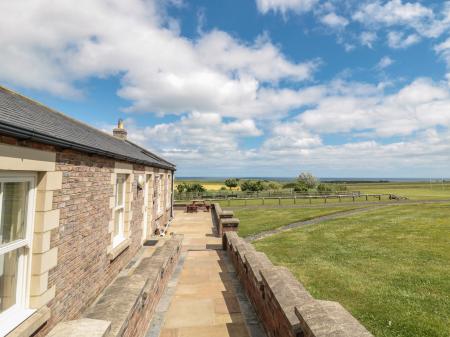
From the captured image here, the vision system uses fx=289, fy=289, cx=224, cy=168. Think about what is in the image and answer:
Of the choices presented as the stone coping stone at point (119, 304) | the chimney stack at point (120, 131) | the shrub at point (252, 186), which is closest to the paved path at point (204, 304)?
the stone coping stone at point (119, 304)

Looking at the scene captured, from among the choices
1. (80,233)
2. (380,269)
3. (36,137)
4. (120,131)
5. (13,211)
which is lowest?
(380,269)

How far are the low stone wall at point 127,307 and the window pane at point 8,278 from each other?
0.96 metres

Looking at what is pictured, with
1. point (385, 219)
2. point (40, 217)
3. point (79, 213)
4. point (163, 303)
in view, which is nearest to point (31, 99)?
point (79, 213)

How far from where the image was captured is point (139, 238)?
10.4 meters

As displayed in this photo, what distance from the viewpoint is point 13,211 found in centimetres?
371

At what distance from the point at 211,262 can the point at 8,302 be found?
20.4 ft

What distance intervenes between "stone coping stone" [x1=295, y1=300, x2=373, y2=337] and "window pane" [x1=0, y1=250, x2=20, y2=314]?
11.7 ft

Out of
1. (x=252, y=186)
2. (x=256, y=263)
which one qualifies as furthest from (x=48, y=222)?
(x=252, y=186)

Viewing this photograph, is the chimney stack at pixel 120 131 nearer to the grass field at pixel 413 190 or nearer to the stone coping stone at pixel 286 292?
the stone coping stone at pixel 286 292

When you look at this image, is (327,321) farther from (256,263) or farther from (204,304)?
(204,304)

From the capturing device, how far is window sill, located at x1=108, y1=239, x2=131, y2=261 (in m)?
7.04

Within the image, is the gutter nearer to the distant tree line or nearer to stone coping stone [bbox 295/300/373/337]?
stone coping stone [bbox 295/300/373/337]

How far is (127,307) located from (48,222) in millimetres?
1706

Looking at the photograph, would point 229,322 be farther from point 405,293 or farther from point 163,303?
point 405,293
